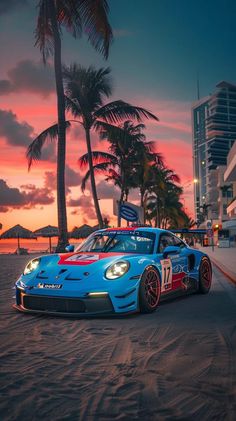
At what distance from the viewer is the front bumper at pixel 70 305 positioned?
6.49 metres

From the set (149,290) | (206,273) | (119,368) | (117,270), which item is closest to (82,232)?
(206,273)

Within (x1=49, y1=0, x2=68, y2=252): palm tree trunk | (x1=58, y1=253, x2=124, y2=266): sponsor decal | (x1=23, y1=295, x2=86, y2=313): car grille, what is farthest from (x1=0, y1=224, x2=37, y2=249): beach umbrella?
(x1=23, y1=295, x2=86, y2=313): car grille

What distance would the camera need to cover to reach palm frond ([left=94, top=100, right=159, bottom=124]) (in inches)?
965

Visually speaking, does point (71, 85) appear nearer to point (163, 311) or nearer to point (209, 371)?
point (163, 311)

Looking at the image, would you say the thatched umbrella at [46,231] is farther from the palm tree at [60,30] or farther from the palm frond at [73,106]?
the palm tree at [60,30]

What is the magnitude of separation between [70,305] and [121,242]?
6.56 ft

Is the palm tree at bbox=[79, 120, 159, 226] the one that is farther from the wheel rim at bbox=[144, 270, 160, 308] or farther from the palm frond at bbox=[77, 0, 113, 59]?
the wheel rim at bbox=[144, 270, 160, 308]

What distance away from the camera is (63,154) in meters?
17.4

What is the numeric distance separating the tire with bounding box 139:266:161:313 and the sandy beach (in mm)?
172

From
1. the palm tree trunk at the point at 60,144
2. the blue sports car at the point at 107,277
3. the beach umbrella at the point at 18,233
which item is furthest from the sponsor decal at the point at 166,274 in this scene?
the beach umbrella at the point at 18,233

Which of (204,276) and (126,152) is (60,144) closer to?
(204,276)

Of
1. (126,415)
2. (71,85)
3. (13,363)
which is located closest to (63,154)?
(71,85)

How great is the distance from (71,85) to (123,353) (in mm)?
21962

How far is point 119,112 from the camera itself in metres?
25.1
